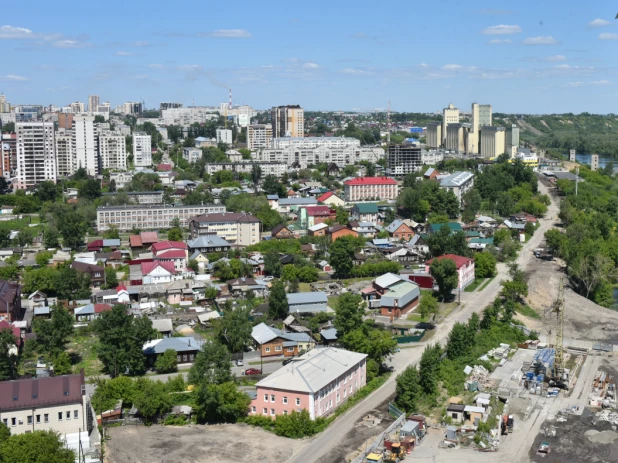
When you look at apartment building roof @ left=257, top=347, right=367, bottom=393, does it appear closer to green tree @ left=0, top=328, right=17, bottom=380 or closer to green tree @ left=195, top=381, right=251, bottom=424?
green tree @ left=195, top=381, right=251, bottom=424

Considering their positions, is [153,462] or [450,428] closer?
[153,462]

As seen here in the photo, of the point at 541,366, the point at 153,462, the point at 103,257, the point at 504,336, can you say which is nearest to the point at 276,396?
the point at 153,462

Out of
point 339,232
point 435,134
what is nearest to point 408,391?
point 339,232

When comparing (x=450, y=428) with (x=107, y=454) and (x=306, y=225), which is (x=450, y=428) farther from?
(x=306, y=225)

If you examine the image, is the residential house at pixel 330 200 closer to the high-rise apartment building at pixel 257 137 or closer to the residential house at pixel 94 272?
the residential house at pixel 94 272

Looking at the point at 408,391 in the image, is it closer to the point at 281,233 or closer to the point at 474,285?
the point at 474,285

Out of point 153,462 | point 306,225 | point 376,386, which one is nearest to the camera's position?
point 153,462

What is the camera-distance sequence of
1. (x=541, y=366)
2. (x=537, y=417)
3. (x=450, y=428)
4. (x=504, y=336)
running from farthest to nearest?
1. (x=504, y=336)
2. (x=541, y=366)
3. (x=537, y=417)
4. (x=450, y=428)
